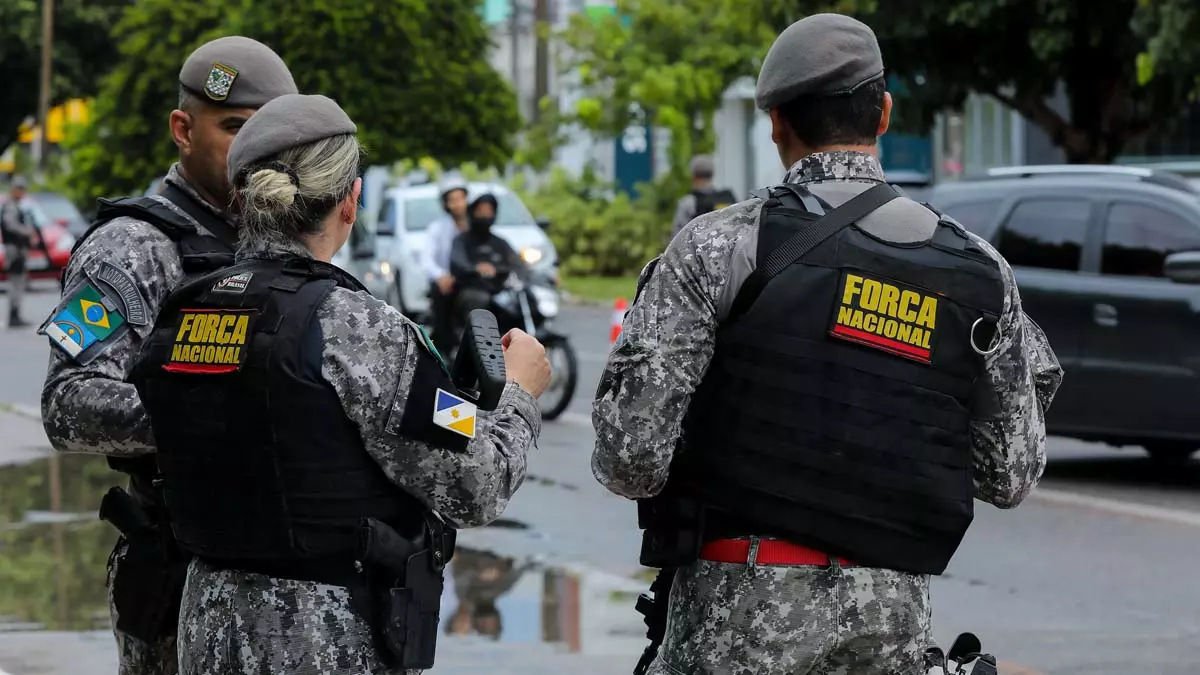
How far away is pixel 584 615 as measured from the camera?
7160 mm

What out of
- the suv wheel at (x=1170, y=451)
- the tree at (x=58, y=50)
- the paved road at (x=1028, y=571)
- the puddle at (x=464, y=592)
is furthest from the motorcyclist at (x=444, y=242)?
the tree at (x=58, y=50)

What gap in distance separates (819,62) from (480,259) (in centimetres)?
1020

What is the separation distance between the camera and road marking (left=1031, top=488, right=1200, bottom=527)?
A: 9164 millimetres

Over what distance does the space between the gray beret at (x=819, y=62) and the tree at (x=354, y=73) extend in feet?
78.7

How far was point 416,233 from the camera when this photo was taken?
21.1 m

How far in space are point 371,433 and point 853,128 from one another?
100 centimetres

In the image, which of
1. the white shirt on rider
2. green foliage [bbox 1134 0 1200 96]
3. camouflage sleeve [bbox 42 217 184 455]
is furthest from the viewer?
green foliage [bbox 1134 0 1200 96]

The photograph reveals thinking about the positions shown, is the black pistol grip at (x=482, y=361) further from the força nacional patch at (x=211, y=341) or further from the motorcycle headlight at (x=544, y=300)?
the motorcycle headlight at (x=544, y=300)

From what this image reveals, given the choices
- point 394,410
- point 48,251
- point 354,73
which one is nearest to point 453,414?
point 394,410

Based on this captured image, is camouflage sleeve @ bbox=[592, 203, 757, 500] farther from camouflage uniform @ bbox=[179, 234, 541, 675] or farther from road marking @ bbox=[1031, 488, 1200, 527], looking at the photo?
road marking @ bbox=[1031, 488, 1200, 527]

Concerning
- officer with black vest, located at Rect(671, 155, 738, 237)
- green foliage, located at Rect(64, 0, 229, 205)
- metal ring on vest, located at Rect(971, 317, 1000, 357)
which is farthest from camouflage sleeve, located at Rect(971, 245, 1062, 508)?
green foliage, located at Rect(64, 0, 229, 205)

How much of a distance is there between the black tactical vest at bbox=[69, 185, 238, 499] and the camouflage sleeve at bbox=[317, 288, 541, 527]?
754 millimetres

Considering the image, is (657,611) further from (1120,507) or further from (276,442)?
(1120,507)

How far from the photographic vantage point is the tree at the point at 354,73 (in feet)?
89.9
